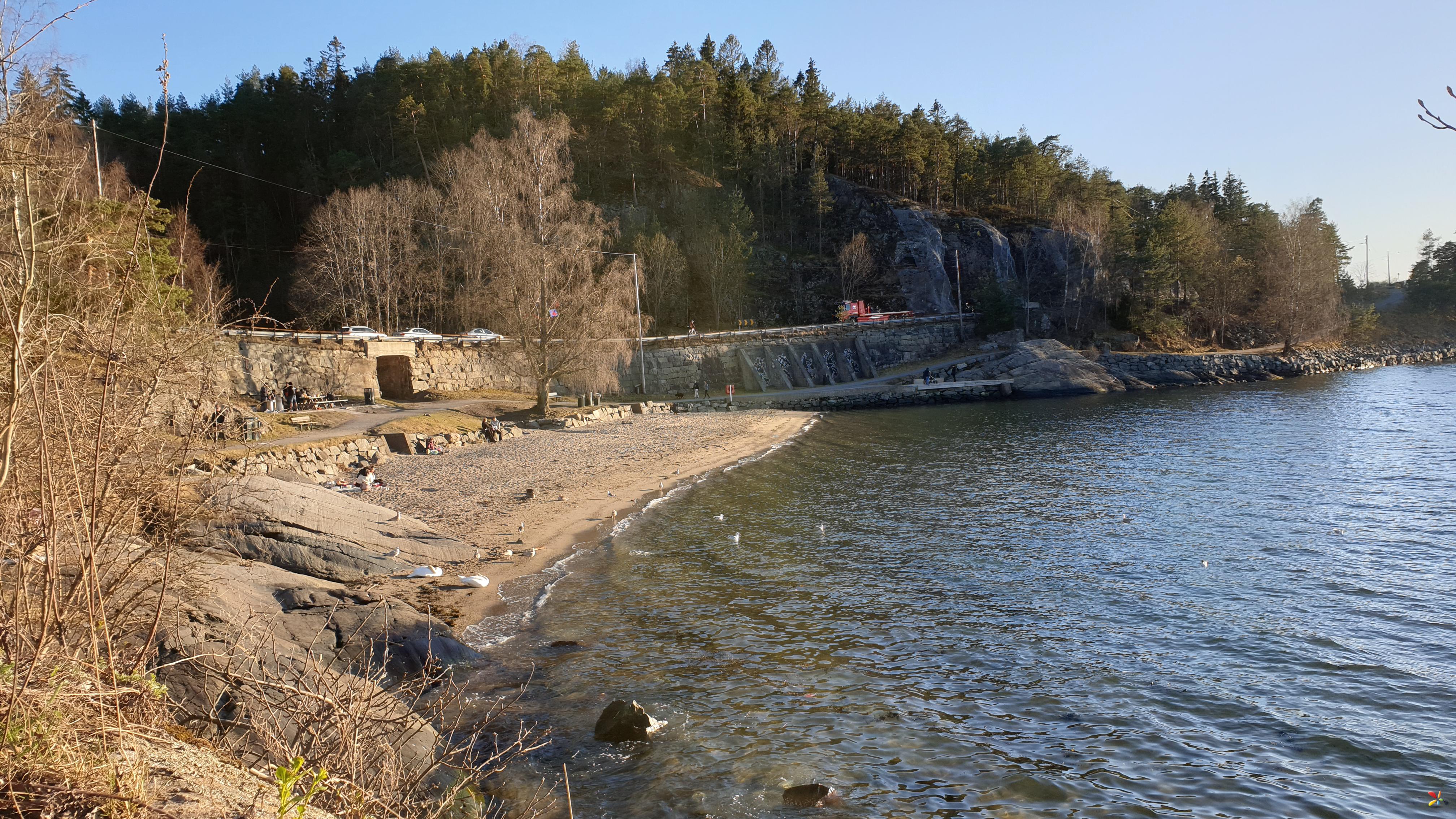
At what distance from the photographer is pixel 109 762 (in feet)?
11.8

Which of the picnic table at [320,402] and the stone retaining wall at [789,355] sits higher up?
the stone retaining wall at [789,355]

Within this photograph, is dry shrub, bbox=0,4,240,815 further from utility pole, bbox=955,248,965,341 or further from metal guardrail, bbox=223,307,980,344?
utility pole, bbox=955,248,965,341

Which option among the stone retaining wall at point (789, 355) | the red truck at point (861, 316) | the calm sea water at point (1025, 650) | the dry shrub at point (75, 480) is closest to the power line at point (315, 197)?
the dry shrub at point (75, 480)

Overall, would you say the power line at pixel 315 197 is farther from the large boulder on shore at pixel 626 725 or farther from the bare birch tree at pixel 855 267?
the bare birch tree at pixel 855 267

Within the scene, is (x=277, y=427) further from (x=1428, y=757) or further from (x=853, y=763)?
(x=1428, y=757)

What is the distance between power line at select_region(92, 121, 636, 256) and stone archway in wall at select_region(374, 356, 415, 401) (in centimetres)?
831

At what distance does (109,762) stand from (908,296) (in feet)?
254

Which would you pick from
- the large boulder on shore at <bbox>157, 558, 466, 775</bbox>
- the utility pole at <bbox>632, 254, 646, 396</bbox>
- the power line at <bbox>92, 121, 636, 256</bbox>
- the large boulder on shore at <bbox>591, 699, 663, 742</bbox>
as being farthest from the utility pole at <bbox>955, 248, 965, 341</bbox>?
the large boulder on shore at <bbox>591, 699, 663, 742</bbox>

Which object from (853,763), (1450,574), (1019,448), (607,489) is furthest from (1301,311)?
(853,763)

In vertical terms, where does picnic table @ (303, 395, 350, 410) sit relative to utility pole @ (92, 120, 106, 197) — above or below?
below

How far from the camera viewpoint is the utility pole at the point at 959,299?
70000 mm

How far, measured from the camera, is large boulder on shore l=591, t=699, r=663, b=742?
28.4 feet

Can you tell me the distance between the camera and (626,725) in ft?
28.6

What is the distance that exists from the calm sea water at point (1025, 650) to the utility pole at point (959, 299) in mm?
47176
